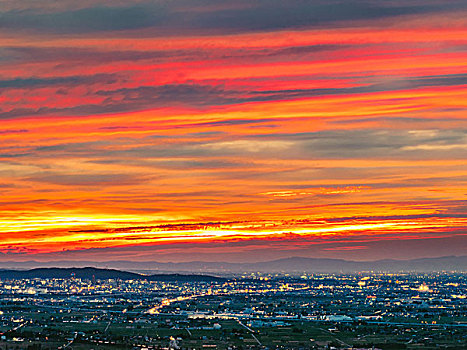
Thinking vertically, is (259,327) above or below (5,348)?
above

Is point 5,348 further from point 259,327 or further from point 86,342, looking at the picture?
point 259,327


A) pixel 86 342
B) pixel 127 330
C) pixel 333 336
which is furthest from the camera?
pixel 127 330

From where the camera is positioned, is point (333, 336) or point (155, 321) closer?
point (333, 336)

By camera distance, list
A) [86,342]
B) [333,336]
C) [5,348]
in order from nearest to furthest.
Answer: [5,348] < [86,342] < [333,336]

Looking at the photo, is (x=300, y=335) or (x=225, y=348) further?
(x=300, y=335)

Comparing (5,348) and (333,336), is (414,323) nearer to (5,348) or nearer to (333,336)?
(333,336)

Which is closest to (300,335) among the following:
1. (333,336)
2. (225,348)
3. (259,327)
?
(333,336)

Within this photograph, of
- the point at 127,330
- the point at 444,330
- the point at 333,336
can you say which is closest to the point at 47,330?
the point at 127,330

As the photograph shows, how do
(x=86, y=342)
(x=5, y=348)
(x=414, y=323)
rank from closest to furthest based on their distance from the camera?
(x=5, y=348), (x=86, y=342), (x=414, y=323)

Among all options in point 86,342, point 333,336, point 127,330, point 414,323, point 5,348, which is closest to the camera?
point 5,348

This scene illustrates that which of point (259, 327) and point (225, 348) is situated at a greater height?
point (259, 327)
